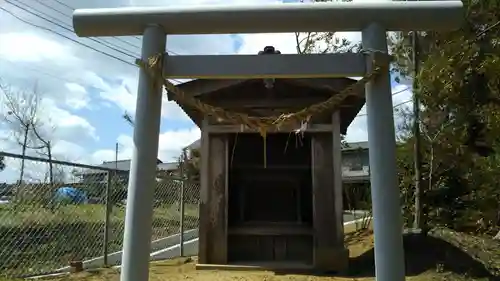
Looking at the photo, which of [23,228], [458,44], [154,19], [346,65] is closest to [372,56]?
[346,65]

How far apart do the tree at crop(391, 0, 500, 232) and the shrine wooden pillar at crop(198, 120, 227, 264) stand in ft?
11.3

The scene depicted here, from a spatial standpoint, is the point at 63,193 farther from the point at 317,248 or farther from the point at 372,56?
the point at 372,56

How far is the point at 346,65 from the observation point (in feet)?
10.8

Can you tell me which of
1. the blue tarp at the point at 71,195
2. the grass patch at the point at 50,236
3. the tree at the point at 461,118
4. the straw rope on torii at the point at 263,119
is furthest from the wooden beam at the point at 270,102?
the straw rope on torii at the point at 263,119

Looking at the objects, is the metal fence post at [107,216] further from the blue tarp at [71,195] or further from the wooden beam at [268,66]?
the wooden beam at [268,66]

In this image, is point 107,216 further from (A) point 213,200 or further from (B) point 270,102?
(B) point 270,102

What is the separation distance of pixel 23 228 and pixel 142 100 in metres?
2.66

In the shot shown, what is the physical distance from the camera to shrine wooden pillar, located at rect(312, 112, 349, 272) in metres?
6.86

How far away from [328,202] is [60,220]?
379 centimetres

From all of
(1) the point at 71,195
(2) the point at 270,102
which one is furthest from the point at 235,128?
(1) the point at 71,195

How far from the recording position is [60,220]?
558 centimetres

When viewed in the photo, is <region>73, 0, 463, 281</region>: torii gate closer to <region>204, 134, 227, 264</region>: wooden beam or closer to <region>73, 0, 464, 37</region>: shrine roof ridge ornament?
<region>73, 0, 464, 37</region>: shrine roof ridge ornament

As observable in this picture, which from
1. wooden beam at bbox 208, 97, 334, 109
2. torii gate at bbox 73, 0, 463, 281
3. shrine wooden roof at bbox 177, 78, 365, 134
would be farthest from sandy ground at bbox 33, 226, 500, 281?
torii gate at bbox 73, 0, 463, 281

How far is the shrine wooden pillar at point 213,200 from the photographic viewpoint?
7062mm
